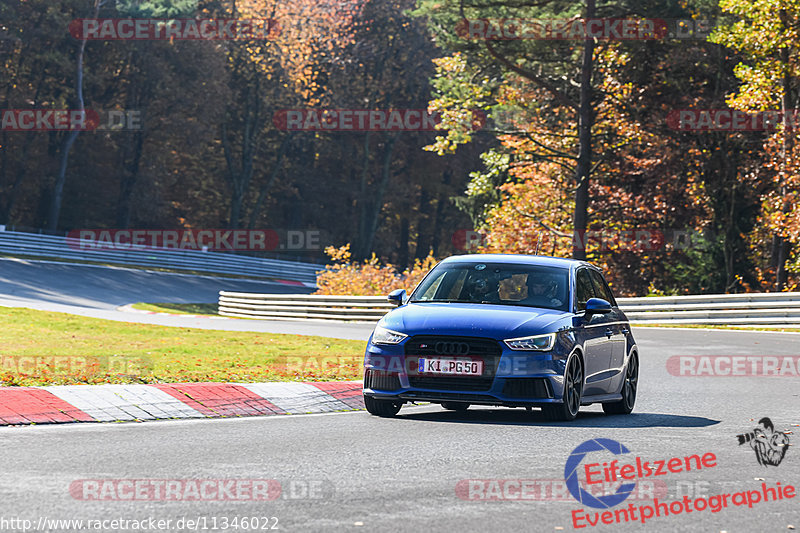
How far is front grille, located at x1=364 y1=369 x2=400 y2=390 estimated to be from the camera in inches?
452

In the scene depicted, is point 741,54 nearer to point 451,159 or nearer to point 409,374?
point 409,374

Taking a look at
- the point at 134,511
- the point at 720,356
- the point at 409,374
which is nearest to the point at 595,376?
the point at 409,374

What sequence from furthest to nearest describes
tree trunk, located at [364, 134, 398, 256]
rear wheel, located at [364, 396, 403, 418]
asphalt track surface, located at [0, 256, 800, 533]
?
tree trunk, located at [364, 134, 398, 256] < rear wheel, located at [364, 396, 403, 418] < asphalt track surface, located at [0, 256, 800, 533]

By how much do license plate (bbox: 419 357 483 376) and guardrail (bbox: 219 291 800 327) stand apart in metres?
19.4

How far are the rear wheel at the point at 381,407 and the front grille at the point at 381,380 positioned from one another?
26cm

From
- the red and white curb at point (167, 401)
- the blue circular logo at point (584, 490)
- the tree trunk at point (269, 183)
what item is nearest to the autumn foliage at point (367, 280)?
the red and white curb at point (167, 401)

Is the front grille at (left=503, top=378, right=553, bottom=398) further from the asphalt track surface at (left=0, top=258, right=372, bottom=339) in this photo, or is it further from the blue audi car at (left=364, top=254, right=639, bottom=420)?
the asphalt track surface at (left=0, top=258, right=372, bottom=339)

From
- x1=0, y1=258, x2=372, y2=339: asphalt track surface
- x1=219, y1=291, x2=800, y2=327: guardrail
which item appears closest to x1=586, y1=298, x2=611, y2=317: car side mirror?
x1=0, y1=258, x2=372, y2=339: asphalt track surface

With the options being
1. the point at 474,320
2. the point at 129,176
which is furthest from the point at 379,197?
the point at 474,320

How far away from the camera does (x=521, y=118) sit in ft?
150

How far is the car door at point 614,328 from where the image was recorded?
13.1 metres

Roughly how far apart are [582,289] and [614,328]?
0.60m

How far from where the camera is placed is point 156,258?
59.4 metres

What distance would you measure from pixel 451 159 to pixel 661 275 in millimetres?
39048
